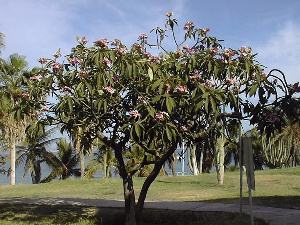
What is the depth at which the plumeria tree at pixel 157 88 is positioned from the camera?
9500 mm

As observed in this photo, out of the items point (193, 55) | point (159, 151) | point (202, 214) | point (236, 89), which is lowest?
point (202, 214)

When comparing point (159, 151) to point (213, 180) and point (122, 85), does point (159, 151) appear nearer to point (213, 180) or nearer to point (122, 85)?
point (122, 85)

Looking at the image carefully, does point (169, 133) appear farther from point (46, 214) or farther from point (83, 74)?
point (46, 214)

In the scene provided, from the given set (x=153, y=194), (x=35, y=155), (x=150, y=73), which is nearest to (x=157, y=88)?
(x=150, y=73)

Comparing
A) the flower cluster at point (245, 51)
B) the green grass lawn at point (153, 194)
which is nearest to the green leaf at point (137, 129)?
the flower cluster at point (245, 51)

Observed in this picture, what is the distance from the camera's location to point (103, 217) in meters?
12.9

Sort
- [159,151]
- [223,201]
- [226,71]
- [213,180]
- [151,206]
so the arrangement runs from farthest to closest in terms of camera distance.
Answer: [213,180] < [223,201] < [151,206] < [159,151] < [226,71]

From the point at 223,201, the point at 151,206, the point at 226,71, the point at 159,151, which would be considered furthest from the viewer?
the point at 223,201

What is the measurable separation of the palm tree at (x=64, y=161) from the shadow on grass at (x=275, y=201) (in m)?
21.0

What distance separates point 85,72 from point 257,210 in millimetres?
6211

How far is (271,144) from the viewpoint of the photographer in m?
34.7

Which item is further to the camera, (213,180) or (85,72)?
(213,180)

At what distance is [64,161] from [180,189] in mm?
19039

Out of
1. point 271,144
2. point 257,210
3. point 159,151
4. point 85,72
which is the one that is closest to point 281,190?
point 257,210
